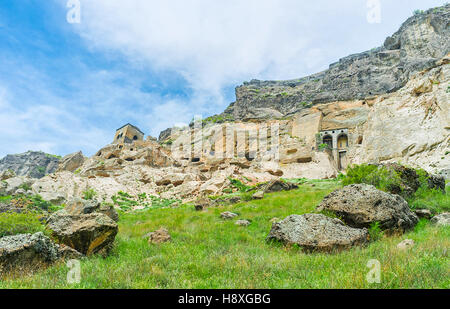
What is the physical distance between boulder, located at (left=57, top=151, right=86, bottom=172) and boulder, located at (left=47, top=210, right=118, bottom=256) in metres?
43.4

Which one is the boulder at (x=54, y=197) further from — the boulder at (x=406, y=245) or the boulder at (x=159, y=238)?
the boulder at (x=406, y=245)

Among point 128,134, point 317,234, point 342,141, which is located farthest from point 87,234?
point 128,134

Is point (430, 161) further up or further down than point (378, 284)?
further up

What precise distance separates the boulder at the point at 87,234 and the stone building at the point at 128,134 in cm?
5872

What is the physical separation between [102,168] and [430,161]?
33.0m

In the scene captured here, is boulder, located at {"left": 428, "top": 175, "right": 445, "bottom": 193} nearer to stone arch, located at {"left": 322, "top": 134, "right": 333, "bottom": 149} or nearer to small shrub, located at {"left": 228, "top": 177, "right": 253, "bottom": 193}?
small shrub, located at {"left": 228, "top": 177, "right": 253, "bottom": 193}

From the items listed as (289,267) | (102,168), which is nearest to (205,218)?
(289,267)

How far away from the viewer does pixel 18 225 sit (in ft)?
19.0

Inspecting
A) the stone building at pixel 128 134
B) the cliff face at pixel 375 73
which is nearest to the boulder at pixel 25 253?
the cliff face at pixel 375 73

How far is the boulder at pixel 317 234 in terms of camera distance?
18.4 feet

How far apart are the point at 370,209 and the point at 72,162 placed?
1926 inches

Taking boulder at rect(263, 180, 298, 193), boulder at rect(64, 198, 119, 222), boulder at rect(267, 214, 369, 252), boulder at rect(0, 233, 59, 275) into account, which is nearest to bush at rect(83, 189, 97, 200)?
boulder at rect(64, 198, 119, 222)

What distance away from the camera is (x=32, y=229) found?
5.89 meters

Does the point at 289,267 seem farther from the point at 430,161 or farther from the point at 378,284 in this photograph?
the point at 430,161
